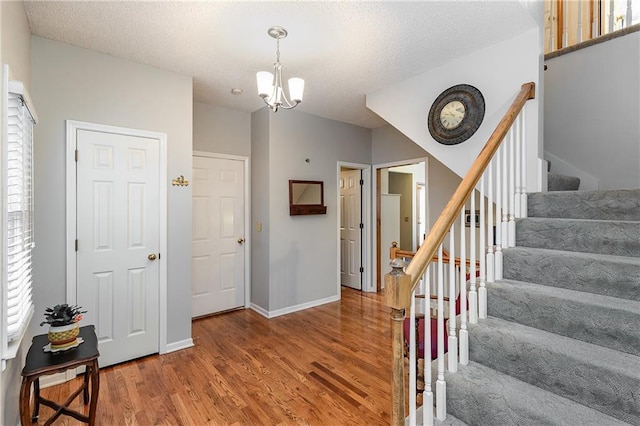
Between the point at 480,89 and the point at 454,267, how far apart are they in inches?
70.3

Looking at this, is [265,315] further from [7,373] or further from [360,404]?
[7,373]

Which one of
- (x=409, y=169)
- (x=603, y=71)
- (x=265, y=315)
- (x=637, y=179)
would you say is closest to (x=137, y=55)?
(x=265, y=315)

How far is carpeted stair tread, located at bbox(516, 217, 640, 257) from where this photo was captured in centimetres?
176

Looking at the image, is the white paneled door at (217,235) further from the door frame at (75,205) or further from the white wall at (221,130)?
the door frame at (75,205)

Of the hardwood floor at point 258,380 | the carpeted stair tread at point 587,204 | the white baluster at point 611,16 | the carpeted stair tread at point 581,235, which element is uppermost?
the white baluster at point 611,16

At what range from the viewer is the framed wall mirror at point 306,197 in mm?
4027

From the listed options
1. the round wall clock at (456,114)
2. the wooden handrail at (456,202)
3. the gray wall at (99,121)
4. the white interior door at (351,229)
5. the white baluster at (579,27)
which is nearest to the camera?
the wooden handrail at (456,202)

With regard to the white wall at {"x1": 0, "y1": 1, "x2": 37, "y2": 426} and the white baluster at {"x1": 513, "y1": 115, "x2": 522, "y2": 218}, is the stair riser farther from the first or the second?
the white wall at {"x1": 0, "y1": 1, "x2": 37, "y2": 426}

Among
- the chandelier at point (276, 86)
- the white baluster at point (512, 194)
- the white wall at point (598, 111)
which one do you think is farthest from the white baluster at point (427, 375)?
the white wall at point (598, 111)

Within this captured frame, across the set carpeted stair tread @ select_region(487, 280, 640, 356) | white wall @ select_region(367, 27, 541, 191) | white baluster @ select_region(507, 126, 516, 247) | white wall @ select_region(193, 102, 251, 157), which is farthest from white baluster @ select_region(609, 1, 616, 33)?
white wall @ select_region(193, 102, 251, 157)

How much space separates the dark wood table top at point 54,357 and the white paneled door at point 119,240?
0.67 metres

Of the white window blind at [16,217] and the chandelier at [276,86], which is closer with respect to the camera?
the white window blind at [16,217]

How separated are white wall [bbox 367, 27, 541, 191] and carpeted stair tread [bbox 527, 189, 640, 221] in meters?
0.19

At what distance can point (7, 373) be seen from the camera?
163 centimetres
